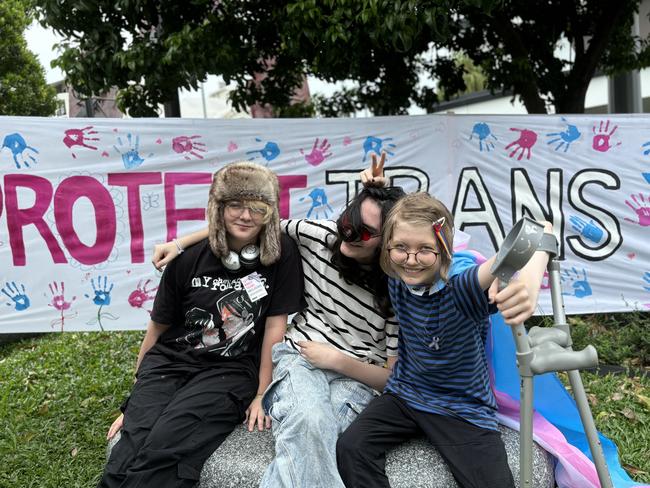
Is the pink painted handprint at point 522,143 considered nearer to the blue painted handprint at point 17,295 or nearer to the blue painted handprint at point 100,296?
the blue painted handprint at point 100,296

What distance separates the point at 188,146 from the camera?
4.26 m

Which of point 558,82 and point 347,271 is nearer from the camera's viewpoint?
point 347,271

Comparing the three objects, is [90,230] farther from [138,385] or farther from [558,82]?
[558,82]

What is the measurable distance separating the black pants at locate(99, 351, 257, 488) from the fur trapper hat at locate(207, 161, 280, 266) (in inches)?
20.2

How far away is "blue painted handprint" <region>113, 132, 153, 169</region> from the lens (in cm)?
418

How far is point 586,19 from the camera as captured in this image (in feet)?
18.8

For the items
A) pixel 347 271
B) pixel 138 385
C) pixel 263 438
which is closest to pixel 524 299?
pixel 347 271

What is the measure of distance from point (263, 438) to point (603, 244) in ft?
9.96

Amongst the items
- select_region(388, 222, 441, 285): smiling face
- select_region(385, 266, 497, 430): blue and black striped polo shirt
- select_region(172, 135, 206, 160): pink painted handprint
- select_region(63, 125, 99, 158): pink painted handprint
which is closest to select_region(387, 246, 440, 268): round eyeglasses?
select_region(388, 222, 441, 285): smiling face

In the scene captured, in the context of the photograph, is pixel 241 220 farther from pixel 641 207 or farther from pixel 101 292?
pixel 641 207

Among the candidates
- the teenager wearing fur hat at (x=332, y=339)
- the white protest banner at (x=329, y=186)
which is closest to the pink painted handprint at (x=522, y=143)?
the white protest banner at (x=329, y=186)

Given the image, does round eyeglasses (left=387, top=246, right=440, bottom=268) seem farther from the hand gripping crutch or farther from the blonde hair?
the hand gripping crutch

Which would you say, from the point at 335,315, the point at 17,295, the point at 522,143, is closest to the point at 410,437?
the point at 335,315

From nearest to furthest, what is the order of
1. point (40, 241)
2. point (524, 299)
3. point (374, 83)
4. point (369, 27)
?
point (524, 299), point (369, 27), point (40, 241), point (374, 83)
